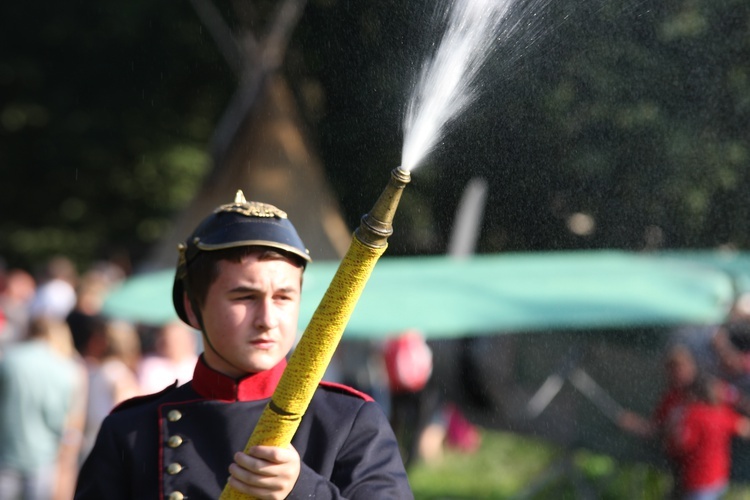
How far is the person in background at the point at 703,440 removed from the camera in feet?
27.3

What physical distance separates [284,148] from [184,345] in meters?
7.03

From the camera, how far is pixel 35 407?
328 inches

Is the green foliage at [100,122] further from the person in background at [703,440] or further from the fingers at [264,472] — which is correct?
the fingers at [264,472]

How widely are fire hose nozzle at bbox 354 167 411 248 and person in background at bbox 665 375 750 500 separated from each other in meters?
6.02

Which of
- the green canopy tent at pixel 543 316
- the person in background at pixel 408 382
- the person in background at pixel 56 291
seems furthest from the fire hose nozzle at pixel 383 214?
the person in background at pixel 56 291

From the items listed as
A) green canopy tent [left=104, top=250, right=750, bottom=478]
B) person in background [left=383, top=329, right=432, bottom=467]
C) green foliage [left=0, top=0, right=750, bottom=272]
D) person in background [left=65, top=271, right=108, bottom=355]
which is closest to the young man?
green foliage [left=0, top=0, right=750, bottom=272]

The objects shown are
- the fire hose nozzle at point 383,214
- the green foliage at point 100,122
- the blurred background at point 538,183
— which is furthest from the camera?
the green foliage at point 100,122

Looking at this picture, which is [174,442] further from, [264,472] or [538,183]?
[538,183]

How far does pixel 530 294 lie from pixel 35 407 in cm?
431

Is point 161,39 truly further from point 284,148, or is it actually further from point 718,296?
point 718,296

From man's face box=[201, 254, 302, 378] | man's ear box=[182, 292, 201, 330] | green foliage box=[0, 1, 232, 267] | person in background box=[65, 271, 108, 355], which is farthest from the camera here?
green foliage box=[0, 1, 232, 267]

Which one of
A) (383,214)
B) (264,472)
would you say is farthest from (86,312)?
(383,214)

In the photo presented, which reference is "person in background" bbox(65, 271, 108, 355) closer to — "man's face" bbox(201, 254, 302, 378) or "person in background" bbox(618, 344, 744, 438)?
"person in background" bbox(618, 344, 744, 438)

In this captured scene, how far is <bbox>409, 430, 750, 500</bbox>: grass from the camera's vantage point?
1006 cm
